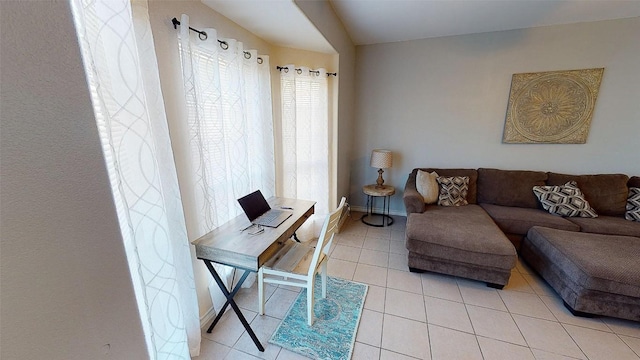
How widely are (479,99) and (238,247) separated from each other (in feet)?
11.1

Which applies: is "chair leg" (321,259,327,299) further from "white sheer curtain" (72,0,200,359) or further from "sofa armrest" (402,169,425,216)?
"sofa armrest" (402,169,425,216)

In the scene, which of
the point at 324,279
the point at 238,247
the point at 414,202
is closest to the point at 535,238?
the point at 414,202

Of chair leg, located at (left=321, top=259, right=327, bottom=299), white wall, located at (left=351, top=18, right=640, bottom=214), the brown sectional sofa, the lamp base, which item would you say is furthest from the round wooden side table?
chair leg, located at (left=321, top=259, right=327, bottom=299)

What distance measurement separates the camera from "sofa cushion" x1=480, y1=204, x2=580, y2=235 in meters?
2.41

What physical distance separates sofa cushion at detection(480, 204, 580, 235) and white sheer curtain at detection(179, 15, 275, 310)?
104 inches

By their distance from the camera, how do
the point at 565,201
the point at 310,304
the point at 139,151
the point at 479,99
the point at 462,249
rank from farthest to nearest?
the point at 479,99 → the point at 565,201 → the point at 462,249 → the point at 310,304 → the point at 139,151

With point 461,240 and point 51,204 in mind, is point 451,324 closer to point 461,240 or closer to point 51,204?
point 461,240

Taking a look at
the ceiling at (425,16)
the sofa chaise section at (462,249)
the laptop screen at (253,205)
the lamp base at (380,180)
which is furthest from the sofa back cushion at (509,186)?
the laptop screen at (253,205)

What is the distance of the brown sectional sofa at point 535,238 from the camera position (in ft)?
5.59

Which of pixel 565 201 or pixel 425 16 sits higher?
pixel 425 16

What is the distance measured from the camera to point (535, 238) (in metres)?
2.29

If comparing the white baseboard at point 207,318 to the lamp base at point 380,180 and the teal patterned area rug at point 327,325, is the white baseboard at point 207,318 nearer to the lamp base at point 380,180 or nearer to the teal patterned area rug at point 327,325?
the teal patterned area rug at point 327,325

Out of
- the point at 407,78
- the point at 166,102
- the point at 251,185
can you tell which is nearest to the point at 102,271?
the point at 166,102

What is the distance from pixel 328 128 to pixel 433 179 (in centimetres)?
148
